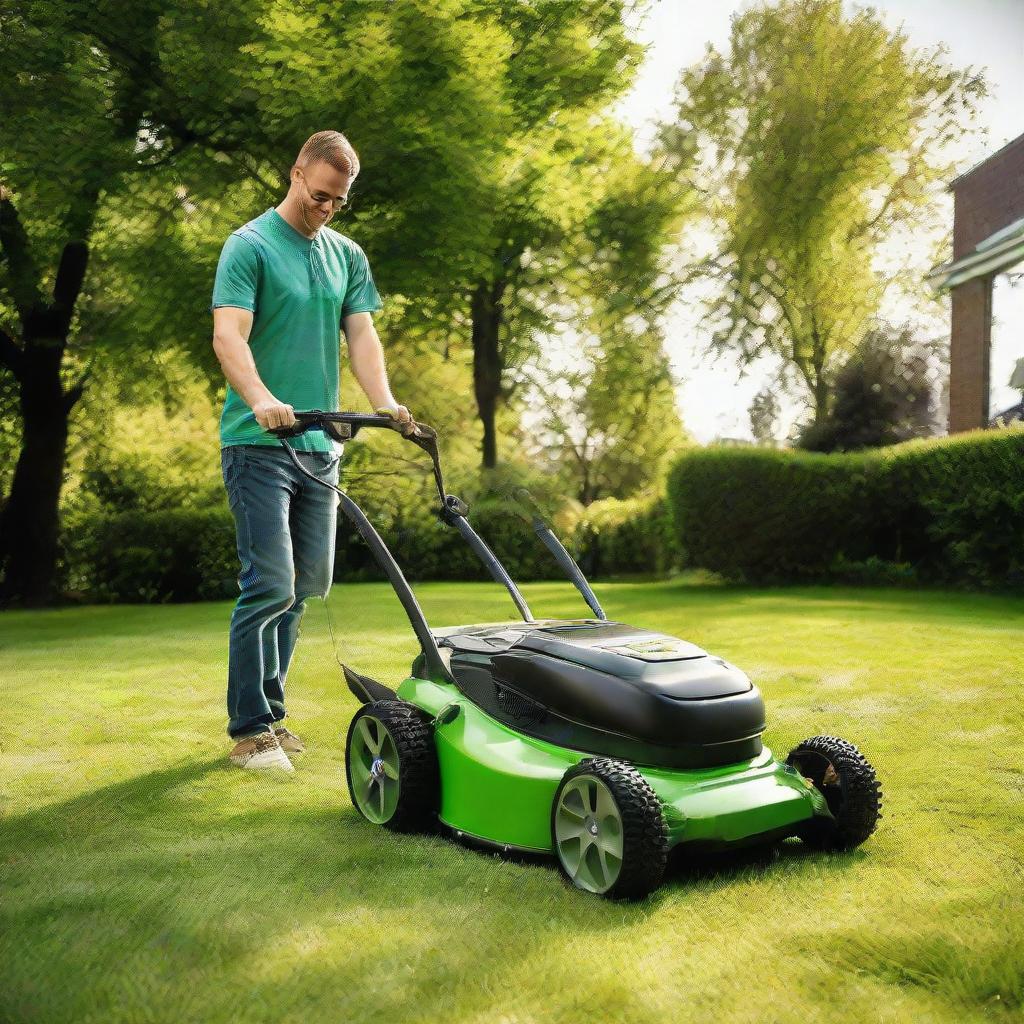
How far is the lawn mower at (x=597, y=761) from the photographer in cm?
243

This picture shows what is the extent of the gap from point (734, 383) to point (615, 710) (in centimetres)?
2431

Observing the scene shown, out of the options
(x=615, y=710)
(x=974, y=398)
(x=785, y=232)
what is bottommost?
(x=615, y=710)

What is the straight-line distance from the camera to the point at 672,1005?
186 cm

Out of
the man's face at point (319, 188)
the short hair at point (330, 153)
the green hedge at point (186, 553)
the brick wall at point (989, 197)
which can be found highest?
the brick wall at point (989, 197)

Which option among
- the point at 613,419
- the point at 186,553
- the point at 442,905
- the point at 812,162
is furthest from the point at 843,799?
the point at 613,419

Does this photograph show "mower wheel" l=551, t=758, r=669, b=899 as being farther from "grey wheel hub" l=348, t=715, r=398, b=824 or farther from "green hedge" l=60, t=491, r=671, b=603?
"green hedge" l=60, t=491, r=671, b=603

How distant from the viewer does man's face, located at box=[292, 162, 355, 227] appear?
3.41 m

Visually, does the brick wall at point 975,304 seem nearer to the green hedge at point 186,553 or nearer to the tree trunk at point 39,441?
the green hedge at point 186,553

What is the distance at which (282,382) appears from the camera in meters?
3.63

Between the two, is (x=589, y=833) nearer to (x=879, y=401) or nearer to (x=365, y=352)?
(x=365, y=352)

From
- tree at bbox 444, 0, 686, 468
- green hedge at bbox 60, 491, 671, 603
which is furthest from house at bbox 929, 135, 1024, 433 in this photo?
tree at bbox 444, 0, 686, 468

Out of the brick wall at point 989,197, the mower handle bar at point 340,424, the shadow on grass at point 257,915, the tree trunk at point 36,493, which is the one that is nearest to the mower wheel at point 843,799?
the shadow on grass at point 257,915

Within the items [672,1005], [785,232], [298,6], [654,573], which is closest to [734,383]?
[785,232]

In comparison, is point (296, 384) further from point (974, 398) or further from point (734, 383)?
point (734, 383)
